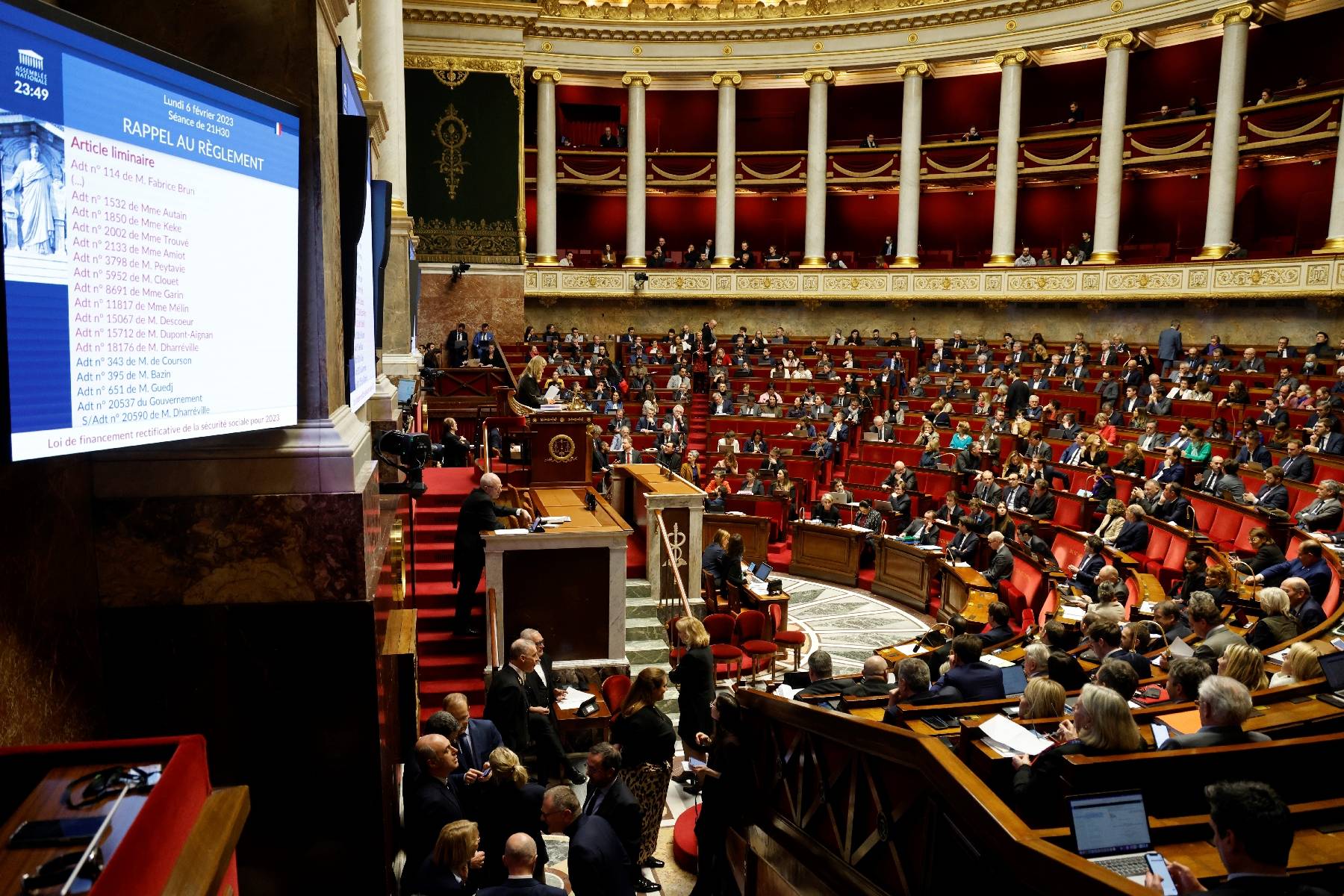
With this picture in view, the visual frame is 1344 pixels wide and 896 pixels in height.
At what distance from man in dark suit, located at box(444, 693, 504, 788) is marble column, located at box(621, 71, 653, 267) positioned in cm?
2034

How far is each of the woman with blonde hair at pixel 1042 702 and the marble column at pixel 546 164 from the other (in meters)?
21.5

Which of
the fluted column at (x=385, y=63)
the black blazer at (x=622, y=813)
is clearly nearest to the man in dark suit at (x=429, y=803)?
the black blazer at (x=622, y=813)

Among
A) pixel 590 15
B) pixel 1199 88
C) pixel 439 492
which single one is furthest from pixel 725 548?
pixel 1199 88

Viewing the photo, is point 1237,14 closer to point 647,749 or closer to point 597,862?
point 647,749

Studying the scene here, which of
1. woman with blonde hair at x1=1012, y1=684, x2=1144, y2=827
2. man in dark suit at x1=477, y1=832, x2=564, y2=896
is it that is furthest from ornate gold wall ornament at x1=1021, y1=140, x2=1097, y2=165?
man in dark suit at x1=477, y1=832, x2=564, y2=896

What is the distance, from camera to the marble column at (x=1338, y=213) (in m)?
18.3

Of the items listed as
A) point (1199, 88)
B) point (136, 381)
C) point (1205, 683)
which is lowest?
point (1205, 683)

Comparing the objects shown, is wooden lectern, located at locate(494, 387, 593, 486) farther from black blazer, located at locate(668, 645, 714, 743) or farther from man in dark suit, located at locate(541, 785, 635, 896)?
man in dark suit, located at locate(541, 785, 635, 896)

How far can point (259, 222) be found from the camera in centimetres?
313

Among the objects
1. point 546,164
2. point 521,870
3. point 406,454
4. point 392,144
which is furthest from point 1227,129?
point 521,870

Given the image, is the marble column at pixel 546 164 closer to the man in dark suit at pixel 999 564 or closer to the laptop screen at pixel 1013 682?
the man in dark suit at pixel 999 564

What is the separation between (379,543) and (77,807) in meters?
2.42

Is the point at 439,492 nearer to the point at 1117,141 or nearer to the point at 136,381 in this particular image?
the point at 136,381

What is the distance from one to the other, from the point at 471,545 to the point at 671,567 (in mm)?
2462
